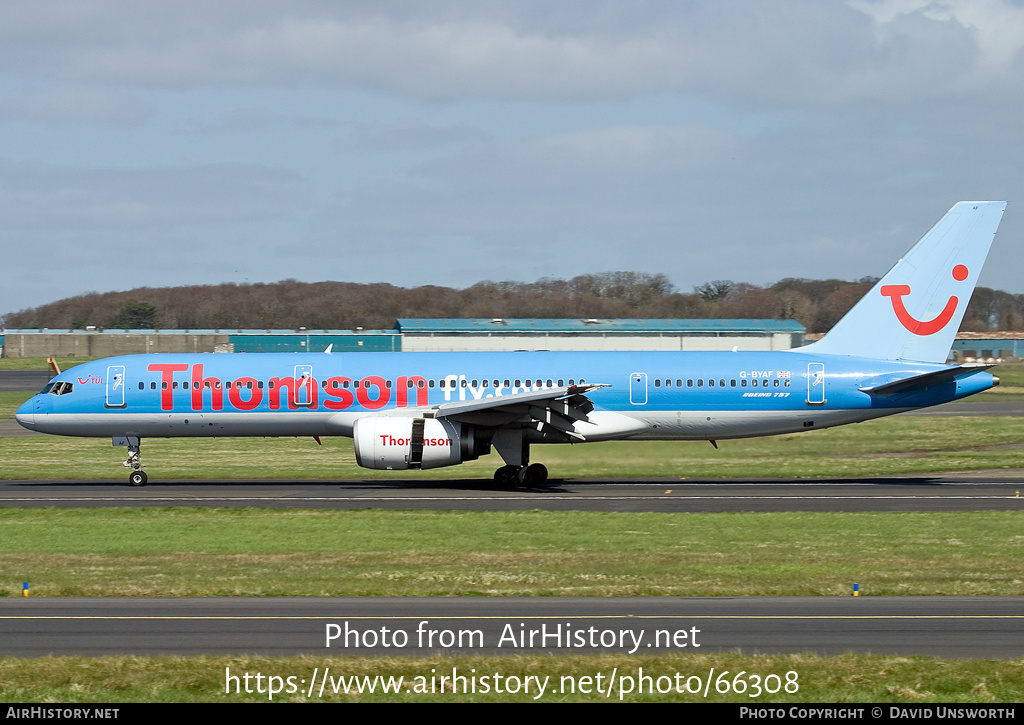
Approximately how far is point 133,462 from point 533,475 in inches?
502

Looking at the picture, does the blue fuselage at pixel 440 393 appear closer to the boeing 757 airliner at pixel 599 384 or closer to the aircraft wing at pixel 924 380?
the boeing 757 airliner at pixel 599 384

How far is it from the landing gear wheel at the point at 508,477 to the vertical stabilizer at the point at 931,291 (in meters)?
11.4

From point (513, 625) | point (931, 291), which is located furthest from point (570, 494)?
point (513, 625)

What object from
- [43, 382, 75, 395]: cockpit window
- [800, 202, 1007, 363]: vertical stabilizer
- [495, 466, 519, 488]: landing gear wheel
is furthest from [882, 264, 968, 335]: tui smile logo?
[43, 382, 75, 395]: cockpit window

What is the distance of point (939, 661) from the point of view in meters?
12.6

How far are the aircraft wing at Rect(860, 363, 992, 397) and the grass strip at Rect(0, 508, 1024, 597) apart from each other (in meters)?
6.84

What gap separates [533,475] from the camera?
109 feet

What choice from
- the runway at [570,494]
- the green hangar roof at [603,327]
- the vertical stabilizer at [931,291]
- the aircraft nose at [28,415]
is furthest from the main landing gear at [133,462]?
the green hangar roof at [603,327]

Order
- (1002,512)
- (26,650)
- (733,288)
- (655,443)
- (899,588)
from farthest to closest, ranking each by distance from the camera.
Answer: (733,288), (655,443), (1002,512), (899,588), (26,650)

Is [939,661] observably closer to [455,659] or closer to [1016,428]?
[455,659]

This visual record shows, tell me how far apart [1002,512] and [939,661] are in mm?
15391

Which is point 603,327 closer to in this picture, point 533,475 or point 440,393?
point 440,393

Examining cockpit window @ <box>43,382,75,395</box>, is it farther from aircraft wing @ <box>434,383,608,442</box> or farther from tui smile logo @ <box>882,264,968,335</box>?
tui smile logo @ <box>882,264,968,335</box>
